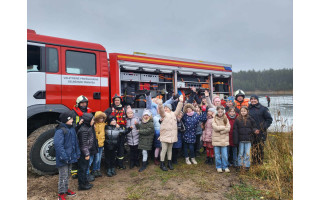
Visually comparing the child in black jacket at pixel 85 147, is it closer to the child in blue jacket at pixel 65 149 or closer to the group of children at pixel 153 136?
the group of children at pixel 153 136

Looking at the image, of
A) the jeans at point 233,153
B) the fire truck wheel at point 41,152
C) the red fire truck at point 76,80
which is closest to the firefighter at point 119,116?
the red fire truck at point 76,80

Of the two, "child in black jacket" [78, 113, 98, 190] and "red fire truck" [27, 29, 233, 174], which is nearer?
"child in black jacket" [78, 113, 98, 190]

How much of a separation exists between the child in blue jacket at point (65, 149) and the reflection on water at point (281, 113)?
4.01 metres

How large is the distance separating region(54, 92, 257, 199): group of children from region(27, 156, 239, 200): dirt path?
21cm

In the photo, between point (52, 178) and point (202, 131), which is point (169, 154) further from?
point (52, 178)

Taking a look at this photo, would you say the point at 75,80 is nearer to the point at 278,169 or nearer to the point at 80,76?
the point at 80,76

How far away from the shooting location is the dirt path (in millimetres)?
3420

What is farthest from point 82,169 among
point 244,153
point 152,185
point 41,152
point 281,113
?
point 281,113

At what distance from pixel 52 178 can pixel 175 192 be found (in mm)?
2635

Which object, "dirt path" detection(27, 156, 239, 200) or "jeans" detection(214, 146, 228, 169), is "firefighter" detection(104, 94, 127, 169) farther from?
"jeans" detection(214, 146, 228, 169)

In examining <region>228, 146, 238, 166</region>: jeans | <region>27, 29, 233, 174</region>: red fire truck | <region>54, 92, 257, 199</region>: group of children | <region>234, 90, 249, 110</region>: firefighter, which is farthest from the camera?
<region>234, 90, 249, 110</region>: firefighter

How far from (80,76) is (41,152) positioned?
6.15ft

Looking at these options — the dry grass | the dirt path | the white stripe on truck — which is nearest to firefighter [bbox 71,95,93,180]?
the dirt path

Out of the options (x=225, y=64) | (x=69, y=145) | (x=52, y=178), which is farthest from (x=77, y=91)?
(x=225, y=64)
